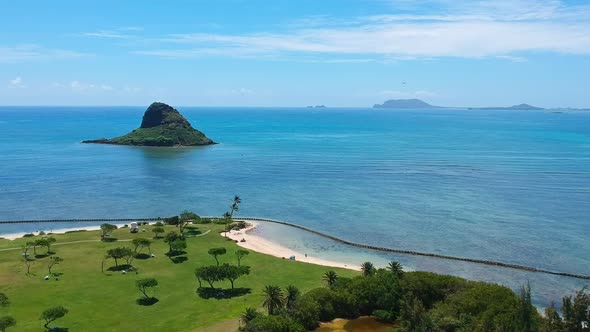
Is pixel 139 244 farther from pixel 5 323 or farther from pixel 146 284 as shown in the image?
pixel 5 323

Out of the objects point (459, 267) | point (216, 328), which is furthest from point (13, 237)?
point (459, 267)

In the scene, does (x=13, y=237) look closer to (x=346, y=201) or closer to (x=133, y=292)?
(x=133, y=292)

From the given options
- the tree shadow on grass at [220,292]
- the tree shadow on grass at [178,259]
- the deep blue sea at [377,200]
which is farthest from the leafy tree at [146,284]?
the deep blue sea at [377,200]

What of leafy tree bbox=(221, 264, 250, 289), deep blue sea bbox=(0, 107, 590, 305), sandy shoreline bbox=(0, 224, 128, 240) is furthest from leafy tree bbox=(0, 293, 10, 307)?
deep blue sea bbox=(0, 107, 590, 305)

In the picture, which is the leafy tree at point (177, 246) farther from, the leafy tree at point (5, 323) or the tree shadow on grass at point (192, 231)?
the leafy tree at point (5, 323)

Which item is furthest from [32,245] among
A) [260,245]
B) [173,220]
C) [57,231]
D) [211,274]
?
[260,245]

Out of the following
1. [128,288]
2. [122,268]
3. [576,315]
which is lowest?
[128,288]
